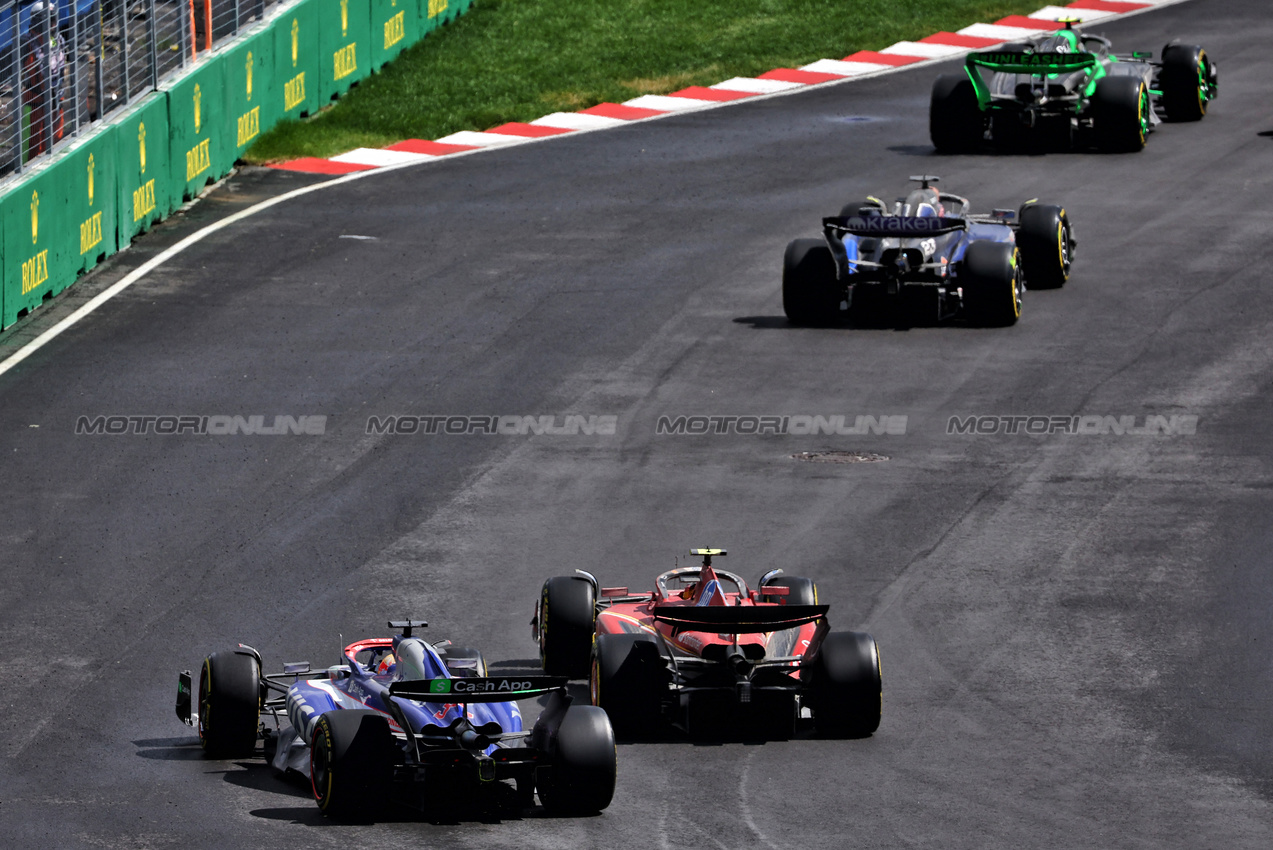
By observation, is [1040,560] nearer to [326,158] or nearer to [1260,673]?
[1260,673]

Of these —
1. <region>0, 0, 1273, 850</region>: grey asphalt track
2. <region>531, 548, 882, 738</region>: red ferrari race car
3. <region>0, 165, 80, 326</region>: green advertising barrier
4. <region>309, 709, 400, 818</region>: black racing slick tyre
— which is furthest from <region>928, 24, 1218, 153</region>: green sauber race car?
<region>309, 709, 400, 818</region>: black racing slick tyre

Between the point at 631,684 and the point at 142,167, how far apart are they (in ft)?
54.8

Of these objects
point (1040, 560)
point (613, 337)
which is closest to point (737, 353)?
point (613, 337)

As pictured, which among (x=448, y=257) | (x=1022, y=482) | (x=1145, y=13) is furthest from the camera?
(x=1145, y=13)

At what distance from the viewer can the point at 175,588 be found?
59.8ft

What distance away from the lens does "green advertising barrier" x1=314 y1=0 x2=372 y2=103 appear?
36312 millimetres

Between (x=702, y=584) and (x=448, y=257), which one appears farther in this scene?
(x=448, y=257)

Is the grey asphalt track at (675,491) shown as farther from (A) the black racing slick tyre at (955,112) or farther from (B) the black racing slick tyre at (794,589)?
(B) the black racing slick tyre at (794,589)

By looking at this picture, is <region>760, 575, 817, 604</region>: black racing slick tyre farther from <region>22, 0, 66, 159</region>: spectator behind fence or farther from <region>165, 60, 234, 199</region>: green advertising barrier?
<region>165, 60, 234, 199</region>: green advertising barrier

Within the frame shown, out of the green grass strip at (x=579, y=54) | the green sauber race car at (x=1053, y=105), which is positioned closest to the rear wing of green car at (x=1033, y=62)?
the green sauber race car at (x=1053, y=105)

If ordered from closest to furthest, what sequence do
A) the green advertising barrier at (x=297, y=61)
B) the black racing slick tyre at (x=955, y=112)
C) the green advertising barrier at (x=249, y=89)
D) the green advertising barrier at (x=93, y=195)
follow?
the green advertising barrier at (x=93, y=195)
the green advertising barrier at (x=249, y=89)
the black racing slick tyre at (x=955, y=112)
the green advertising barrier at (x=297, y=61)

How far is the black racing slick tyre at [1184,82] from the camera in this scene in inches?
1380

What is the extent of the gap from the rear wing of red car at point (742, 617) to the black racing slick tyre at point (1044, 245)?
41.9 ft

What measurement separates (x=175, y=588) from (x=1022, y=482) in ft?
25.9
